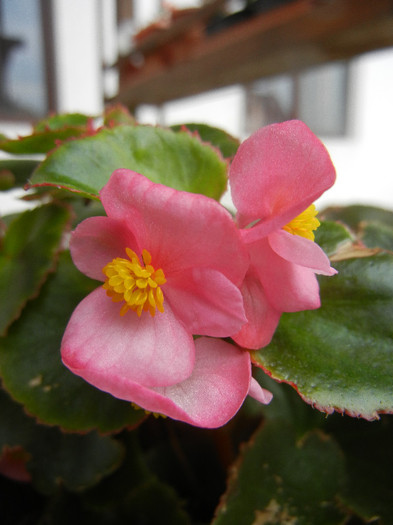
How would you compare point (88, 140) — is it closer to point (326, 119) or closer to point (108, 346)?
point (108, 346)

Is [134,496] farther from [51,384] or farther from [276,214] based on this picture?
[276,214]

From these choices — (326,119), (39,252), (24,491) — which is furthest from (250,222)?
(326,119)

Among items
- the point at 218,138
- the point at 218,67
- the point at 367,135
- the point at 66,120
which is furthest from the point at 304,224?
the point at 367,135

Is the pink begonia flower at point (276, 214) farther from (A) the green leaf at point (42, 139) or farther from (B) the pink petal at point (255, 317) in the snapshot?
(A) the green leaf at point (42, 139)

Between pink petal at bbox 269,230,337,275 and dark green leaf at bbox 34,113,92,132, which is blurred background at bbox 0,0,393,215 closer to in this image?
dark green leaf at bbox 34,113,92,132

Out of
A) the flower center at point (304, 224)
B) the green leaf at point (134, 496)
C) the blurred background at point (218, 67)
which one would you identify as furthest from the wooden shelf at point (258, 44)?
the green leaf at point (134, 496)

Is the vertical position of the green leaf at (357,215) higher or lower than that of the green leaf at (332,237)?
lower
